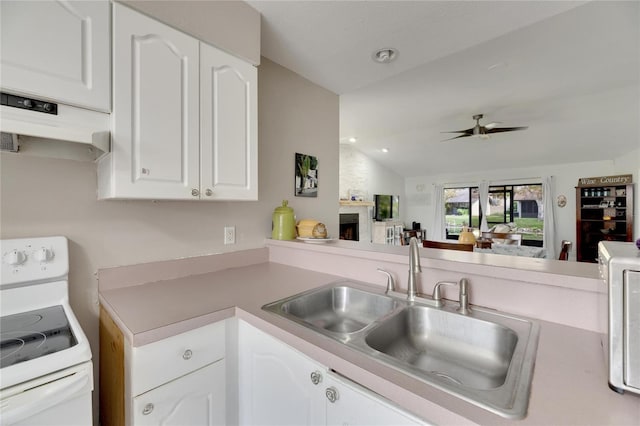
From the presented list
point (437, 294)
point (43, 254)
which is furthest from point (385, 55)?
point (43, 254)

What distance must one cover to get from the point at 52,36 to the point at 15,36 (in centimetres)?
9

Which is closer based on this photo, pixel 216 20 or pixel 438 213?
pixel 216 20

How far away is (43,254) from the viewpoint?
1.06 meters

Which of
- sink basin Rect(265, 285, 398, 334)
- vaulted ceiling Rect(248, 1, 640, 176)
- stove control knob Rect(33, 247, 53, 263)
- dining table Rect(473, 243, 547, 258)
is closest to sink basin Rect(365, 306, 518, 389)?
sink basin Rect(265, 285, 398, 334)

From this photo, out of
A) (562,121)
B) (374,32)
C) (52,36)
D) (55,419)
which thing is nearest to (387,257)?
(55,419)

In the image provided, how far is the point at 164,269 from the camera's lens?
145cm

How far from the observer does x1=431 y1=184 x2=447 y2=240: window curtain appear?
7703mm

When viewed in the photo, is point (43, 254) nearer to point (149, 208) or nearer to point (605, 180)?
point (149, 208)

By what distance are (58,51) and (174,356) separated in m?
1.09

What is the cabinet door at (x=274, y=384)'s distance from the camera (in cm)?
85

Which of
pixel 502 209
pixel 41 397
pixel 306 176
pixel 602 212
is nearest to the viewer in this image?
pixel 41 397

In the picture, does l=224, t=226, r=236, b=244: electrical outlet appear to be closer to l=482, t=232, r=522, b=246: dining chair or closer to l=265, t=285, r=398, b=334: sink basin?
l=265, t=285, r=398, b=334: sink basin

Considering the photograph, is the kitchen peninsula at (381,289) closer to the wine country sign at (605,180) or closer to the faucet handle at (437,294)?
the faucet handle at (437,294)

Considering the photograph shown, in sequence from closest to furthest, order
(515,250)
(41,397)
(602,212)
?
(41,397)
(515,250)
(602,212)
